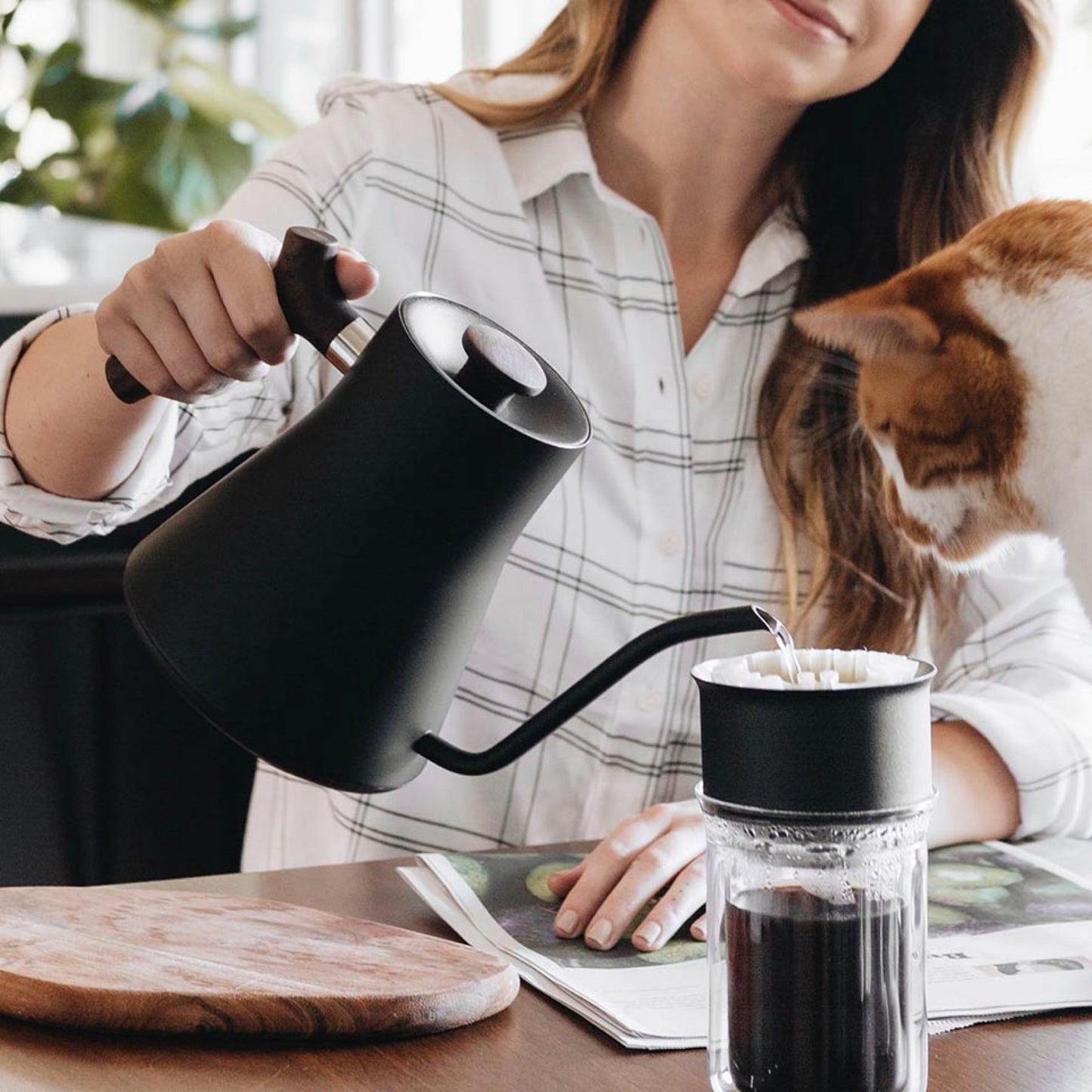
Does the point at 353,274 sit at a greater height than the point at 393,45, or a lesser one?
lesser

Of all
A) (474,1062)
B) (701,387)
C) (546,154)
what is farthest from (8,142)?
(474,1062)

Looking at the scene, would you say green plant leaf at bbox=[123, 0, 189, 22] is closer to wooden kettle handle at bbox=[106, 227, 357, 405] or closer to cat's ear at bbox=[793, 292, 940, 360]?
cat's ear at bbox=[793, 292, 940, 360]

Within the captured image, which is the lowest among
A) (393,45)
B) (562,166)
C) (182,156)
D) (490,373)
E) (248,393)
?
(490,373)

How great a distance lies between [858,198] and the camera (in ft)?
3.94

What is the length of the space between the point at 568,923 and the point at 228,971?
7.0 inches

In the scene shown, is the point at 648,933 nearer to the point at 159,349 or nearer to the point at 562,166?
the point at 159,349

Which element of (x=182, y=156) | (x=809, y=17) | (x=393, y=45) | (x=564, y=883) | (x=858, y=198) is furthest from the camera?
(x=393, y=45)

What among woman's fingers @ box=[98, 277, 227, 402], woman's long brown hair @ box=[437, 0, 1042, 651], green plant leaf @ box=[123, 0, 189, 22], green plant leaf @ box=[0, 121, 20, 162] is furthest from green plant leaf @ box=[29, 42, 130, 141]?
woman's fingers @ box=[98, 277, 227, 402]

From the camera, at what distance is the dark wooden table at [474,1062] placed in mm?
521

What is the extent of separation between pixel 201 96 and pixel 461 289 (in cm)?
181

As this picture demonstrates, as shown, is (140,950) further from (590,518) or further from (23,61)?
(23,61)

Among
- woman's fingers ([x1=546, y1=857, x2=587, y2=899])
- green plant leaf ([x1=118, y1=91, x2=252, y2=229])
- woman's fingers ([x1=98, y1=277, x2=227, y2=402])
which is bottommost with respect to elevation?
woman's fingers ([x1=546, y1=857, x2=587, y2=899])

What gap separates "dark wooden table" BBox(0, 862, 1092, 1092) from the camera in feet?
1.71

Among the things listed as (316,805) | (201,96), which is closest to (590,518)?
(316,805)
